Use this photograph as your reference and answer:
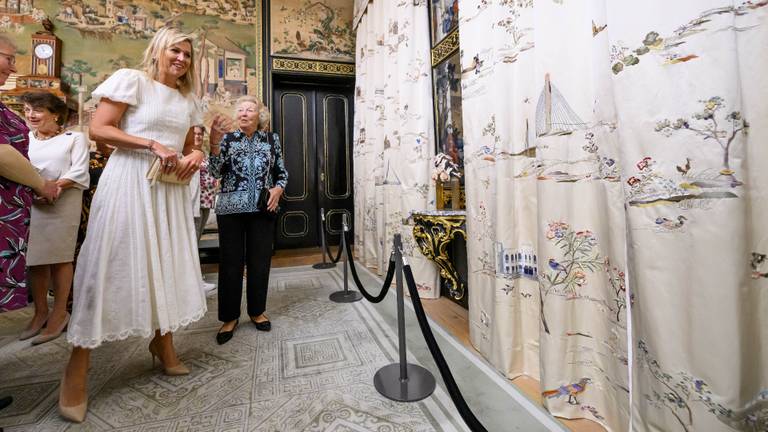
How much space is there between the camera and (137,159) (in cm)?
150

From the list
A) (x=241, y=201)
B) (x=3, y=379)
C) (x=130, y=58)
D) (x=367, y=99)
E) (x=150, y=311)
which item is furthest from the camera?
(x=130, y=58)

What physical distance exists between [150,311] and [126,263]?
252 mm

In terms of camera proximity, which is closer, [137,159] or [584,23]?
[584,23]

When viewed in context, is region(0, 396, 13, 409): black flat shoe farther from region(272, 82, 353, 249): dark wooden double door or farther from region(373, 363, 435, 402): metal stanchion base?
region(272, 82, 353, 249): dark wooden double door

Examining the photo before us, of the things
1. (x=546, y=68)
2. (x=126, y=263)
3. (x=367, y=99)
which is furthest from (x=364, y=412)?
(x=367, y=99)

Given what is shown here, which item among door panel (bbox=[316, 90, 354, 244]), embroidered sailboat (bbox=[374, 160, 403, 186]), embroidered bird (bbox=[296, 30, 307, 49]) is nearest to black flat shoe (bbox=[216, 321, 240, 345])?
embroidered sailboat (bbox=[374, 160, 403, 186])

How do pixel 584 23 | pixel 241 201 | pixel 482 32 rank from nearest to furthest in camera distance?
1. pixel 584 23
2. pixel 482 32
3. pixel 241 201

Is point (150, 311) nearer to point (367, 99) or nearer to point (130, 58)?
point (367, 99)

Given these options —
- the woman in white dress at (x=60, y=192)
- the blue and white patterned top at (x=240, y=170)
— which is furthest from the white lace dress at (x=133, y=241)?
the woman in white dress at (x=60, y=192)

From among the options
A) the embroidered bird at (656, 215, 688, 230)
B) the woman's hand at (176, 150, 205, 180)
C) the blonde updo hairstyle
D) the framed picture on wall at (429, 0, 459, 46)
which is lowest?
the embroidered bird at (656, 215, 688, 230)

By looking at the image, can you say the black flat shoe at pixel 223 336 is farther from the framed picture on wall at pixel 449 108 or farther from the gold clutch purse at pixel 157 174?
the framed picture on wall at pixel 449 108

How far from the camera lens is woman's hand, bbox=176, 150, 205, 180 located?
1576 millimetres

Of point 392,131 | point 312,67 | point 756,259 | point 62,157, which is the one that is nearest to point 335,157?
point 312,67

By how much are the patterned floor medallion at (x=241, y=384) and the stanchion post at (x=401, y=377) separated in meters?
0.05
